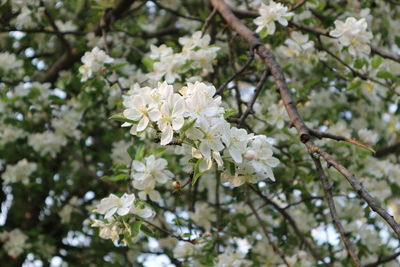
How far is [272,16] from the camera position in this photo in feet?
→ 7.06

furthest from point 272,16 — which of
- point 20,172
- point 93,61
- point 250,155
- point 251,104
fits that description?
point 20,172

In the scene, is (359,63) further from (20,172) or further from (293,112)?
(20,172)

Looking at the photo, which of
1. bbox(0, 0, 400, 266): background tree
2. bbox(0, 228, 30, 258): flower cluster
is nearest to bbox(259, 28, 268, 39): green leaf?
bbox(0, 0, 400, 266): background tree

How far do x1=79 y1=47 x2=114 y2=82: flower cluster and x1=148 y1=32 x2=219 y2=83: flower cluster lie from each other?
0.66 feet

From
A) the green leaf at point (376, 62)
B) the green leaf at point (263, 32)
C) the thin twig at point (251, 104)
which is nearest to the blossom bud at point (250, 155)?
the thin twig at point (251, 104)

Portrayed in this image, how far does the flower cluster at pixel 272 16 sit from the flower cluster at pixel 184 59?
21cm

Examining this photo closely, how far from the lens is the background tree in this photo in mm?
1521

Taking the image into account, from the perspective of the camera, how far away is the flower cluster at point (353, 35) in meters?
2.20

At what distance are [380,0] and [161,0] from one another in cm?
135

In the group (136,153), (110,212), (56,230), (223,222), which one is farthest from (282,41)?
(56,230)

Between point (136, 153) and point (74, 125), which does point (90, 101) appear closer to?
point (74, 125)

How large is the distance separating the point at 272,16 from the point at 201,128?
100cm

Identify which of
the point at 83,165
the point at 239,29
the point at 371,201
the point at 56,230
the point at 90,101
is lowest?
the point at 56,230

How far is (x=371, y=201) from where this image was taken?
1291 millimetres
